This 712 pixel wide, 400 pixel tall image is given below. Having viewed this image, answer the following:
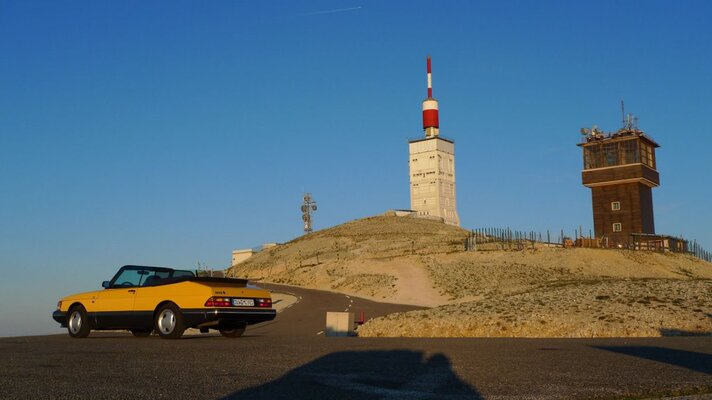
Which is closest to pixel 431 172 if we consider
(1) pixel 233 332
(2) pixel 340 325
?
(2) pixel 340 325

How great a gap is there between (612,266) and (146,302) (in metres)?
51.3

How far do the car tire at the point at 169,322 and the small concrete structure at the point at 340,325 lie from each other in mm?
8572

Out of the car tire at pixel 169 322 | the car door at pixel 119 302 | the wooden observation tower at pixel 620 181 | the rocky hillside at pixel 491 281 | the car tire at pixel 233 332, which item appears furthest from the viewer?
the wooden observation tower at pixel 620 181

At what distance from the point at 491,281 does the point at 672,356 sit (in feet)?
148

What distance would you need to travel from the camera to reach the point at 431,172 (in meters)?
142

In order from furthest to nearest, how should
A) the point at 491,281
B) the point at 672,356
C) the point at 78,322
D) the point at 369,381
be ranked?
the point at 491,281, the point at 78,322, the point at 672,356, the point at 369,381

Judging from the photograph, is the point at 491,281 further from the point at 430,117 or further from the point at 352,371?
the point at 430,117

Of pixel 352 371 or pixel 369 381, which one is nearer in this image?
pixel 369 381

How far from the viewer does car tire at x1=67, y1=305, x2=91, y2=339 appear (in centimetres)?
1770

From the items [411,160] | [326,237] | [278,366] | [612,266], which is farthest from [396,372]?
[411,160]

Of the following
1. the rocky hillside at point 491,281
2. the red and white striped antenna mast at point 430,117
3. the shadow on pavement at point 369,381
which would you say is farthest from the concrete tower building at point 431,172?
the shadow on pavement at point 369,381

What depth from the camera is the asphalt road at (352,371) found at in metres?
7.38

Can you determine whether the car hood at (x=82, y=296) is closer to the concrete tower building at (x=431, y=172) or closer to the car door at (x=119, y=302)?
the car door at (x=119, y=302)

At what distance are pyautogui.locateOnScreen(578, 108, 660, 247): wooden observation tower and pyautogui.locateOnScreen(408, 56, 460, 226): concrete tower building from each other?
5726 centimetres
